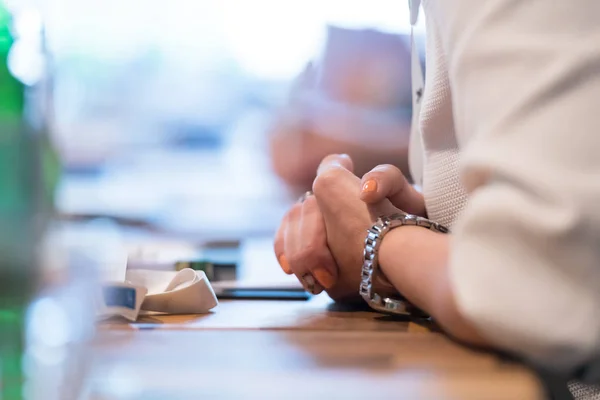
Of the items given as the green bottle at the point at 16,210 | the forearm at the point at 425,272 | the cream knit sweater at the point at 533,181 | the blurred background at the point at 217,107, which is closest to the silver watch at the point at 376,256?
the forearm at the point at 425,272

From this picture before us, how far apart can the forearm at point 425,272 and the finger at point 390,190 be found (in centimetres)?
5

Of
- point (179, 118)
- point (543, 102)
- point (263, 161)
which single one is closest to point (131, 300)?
point (543, 102)

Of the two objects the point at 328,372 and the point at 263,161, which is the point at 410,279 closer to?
the point at 328,372

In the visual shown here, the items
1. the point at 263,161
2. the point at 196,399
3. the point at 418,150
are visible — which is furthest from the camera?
the point at 263,161

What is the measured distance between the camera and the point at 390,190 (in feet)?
1.70

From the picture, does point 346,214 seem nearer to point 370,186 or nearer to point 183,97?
point 370,186

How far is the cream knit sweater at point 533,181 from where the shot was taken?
30 centimetres

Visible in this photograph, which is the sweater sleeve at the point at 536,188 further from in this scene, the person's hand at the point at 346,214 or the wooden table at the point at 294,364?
the person's hand at the point at 346,214

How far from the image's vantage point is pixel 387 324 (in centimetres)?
46

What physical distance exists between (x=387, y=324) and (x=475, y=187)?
0.15m

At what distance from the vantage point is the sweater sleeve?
0.98 feet

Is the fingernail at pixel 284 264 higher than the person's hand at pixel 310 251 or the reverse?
the reverse

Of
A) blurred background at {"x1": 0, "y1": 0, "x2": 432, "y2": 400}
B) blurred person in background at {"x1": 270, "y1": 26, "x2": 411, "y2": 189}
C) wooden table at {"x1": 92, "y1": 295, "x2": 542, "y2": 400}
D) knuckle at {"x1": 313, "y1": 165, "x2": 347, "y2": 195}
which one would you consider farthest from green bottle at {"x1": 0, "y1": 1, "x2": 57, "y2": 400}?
blurred person in background at {"x1": 270, "y1": 26, "x2": 411, "y2": 189}

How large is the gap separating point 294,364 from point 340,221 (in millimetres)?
217
